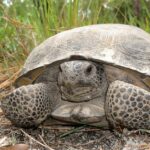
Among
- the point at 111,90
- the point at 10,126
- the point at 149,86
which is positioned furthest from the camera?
the point at 10,126

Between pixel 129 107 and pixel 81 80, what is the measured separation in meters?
0.33

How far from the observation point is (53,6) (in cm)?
458

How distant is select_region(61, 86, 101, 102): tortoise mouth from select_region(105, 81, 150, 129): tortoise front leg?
205 mm

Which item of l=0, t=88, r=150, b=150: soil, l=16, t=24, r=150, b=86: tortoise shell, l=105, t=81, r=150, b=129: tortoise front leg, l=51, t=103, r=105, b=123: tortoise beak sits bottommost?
l=0, t=88, r=150, b=150: soil

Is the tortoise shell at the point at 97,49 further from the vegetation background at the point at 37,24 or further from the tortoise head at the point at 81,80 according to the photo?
the vegetation background at the point at 37,24

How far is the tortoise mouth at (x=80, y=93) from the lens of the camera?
8.73ft

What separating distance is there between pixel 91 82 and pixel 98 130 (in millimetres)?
348

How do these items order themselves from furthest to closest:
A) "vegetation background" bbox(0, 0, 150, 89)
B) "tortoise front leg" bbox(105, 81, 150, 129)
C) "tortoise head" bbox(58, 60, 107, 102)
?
1. "vegetation background" bbox(0, 0, 150, 89)
2. "tortoise head" bbox(58, 60, 107, 102)
3. "tortoise front leg" bbox(105, 81, 150, 129)

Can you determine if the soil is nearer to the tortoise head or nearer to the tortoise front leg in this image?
the tortoise front leg

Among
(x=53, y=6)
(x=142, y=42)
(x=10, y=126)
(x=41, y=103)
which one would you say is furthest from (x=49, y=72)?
(x=53, y=6)

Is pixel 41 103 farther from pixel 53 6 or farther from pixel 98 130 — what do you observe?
pixel 53 6

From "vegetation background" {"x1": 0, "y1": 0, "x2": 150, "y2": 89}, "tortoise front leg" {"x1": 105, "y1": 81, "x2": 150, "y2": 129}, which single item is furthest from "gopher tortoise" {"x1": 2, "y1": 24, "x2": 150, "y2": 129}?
"vegetation background" {"x1": 0, "y1": 0, "x2": 150, "y2": 89}

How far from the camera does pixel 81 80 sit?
260cm

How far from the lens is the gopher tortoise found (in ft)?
8.25
